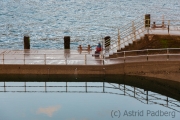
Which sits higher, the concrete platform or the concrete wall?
the concrete platform

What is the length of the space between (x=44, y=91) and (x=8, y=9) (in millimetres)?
95432

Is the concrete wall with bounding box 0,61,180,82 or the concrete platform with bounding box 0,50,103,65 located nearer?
the concrete wall with bounding box 0,61,180,82

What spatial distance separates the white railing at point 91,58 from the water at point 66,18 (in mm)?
23916

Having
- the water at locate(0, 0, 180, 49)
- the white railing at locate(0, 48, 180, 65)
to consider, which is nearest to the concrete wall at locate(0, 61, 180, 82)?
the white railing at locate(0, 48, 180, 65)

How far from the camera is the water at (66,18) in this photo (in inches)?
3226

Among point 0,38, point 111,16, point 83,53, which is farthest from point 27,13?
point 83,53

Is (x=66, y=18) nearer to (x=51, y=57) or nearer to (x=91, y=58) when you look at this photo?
(x=51, y=57)

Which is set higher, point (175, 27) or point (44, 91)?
point (175, 27)

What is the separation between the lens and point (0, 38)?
8438 cm

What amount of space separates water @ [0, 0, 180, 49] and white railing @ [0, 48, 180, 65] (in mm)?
23916

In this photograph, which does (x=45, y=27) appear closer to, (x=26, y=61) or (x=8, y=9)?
(x=8, y=9)

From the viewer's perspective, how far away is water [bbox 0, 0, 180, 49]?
81.9 meters

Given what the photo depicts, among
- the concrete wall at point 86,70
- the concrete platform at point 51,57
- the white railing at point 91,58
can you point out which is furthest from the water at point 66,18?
the concrete wall at point 86,70

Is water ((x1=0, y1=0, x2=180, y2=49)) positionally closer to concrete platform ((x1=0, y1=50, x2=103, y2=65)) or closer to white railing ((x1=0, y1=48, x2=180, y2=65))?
concrete platform ((x1=0, y1=50, x2=103, y2=65))
